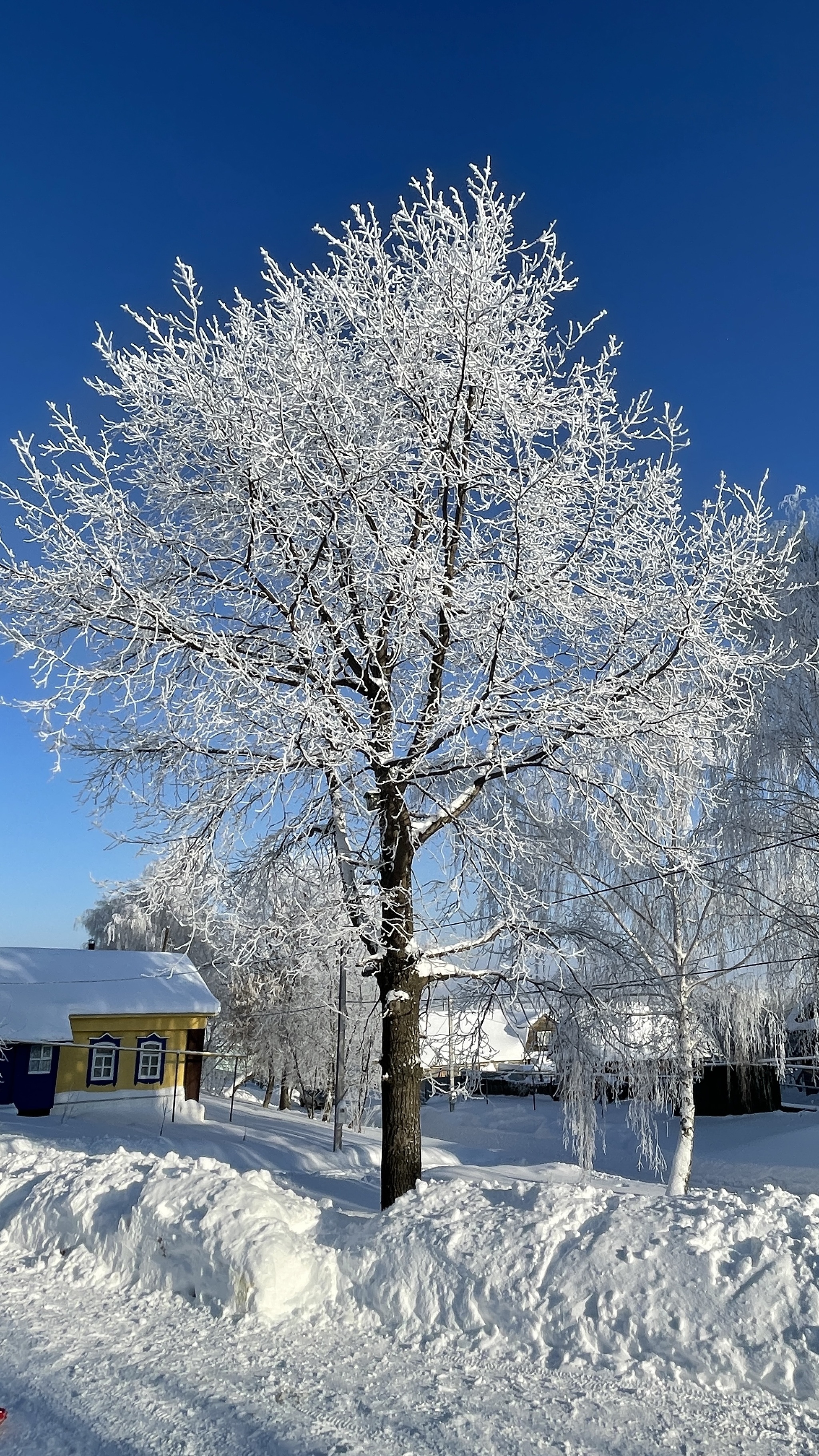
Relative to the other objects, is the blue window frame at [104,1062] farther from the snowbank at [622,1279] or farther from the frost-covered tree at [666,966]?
the snowbank at [622,1279]

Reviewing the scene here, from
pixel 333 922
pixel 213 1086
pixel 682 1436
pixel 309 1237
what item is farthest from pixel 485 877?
pixel 213 1086

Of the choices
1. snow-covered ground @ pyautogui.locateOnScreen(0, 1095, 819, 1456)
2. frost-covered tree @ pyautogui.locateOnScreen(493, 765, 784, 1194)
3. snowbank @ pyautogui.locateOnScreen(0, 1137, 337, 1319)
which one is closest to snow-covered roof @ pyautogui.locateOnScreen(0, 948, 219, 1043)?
frost-covered tree @ pyautogui.locateOnScreen(493, 765, 784, 1194)

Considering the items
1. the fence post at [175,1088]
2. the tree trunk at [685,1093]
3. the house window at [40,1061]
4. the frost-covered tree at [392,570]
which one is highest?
the frost-covered tree at [392,570]

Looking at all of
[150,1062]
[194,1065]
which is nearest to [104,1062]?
[150,1062]

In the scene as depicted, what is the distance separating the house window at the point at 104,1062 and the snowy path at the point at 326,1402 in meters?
21.4

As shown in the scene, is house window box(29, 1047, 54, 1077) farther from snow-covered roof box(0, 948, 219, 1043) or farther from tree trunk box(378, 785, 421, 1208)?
tree trunk box(378, 785, 421, 1208)

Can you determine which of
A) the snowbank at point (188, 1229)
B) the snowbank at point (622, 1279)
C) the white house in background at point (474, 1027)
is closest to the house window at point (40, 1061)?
the white house in background at point (474, 1027)

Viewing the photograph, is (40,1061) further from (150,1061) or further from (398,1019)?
(398,1019)

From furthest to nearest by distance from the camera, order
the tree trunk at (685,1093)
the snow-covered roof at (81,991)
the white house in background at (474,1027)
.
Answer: the snow-covered roof at (81,991)
the tree trunk at (685,1093)
the white house in background at (474,1027)

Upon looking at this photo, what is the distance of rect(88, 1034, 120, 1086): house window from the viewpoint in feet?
80.2

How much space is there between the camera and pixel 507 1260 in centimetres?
478

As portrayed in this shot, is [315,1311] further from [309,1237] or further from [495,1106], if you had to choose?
[495,1106]

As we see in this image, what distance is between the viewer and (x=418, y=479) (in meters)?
7.37

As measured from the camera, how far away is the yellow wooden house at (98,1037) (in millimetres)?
23391
